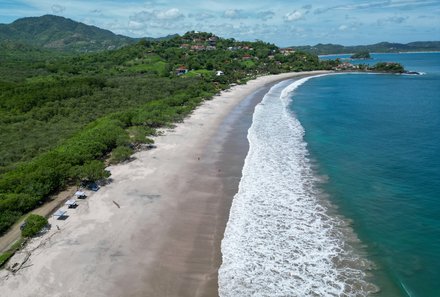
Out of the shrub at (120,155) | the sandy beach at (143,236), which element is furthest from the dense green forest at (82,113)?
the sandy beach at (143,236)

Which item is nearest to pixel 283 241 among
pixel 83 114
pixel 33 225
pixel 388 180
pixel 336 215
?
pixel 336 215

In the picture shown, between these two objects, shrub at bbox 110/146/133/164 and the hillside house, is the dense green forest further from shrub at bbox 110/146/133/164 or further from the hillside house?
shrub at bbox 110/146/133/164

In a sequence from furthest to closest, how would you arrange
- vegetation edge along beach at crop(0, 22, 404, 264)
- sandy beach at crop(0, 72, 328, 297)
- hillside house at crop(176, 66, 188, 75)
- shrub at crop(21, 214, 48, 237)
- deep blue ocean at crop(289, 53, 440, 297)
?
hillside house at crop(176, 66, 188, 75)
vegetation edge along beach at crop(0, 22, 404, 264)
shrub at crop(21, 214, 48, 237)
deep blue ocean at crop(289, 53, 440, 297)
sandy beach at crop(0, 72, 328, 297)

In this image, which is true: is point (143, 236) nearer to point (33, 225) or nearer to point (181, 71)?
point (33, 225)

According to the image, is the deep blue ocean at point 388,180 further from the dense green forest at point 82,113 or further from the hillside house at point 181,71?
the hillside house at point 181,71

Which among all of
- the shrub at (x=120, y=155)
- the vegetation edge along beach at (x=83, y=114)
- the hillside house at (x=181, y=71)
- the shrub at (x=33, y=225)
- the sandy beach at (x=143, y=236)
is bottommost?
the sandy beach at (x=143, y=236)

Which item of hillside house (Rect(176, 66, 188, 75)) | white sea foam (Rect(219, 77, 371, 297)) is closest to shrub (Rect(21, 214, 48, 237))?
white sea foam (Rect(219, 77, 371, 297))
